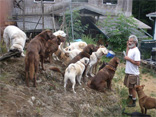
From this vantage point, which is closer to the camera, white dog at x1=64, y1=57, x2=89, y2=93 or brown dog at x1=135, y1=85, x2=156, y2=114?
white dog at x1=64, y1=57, x2=89, y2=93

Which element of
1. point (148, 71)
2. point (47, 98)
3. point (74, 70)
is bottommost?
point (148, 71)

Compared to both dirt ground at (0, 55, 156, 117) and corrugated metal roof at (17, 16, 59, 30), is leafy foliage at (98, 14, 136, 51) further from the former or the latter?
dirt ground at (0, 55, 156, 117)

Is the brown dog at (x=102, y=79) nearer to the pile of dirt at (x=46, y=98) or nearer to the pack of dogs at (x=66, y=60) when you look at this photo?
the pack of dogs at (x=66, y=60)

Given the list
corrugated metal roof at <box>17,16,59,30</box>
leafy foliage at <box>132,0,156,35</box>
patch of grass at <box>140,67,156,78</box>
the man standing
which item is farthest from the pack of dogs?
leafy foliage at <box>132,0,156,35</box>

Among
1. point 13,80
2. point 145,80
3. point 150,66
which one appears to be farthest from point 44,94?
point 150,66

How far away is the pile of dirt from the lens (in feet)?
14.0

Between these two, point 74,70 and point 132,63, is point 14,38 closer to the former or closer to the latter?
point 74,70

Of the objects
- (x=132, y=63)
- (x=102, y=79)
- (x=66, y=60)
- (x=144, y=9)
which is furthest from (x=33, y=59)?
(x=144, y=9)

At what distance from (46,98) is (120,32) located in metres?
12.8

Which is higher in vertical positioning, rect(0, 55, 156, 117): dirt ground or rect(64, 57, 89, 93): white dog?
rect(64, 57, 89, 93): white dog

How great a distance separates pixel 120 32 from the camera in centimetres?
1656

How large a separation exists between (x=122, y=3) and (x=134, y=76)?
17132 mm

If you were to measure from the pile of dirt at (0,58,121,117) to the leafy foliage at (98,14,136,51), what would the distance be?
402 inches

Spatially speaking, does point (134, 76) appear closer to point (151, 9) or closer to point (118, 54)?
point (118, 54)
